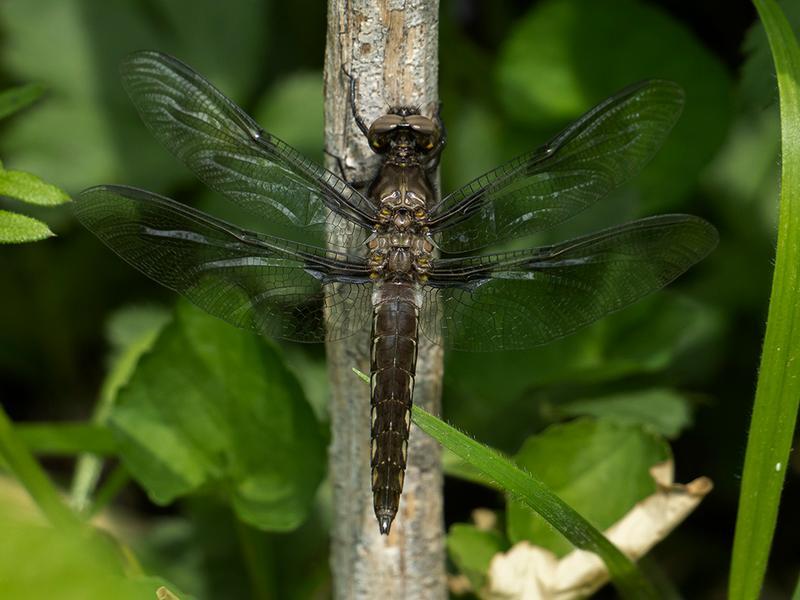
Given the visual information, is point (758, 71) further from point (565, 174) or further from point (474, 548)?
point (474, 548)

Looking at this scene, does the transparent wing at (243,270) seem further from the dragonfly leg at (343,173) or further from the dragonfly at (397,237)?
the dragonfly leg at (343,173)

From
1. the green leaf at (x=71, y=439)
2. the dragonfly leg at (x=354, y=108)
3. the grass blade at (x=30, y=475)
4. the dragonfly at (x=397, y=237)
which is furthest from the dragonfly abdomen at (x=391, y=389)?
the green leaf at (x=71, y=439)

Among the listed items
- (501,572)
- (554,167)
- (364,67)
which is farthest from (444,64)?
(501,572)

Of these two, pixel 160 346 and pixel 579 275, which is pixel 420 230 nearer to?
pixel 579 275

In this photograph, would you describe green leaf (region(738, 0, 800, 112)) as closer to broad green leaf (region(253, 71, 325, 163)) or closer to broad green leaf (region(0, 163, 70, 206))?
broad green leaf (region(253, 71, 325, 163))

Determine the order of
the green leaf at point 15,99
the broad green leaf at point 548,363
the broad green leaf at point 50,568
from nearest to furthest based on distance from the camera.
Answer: the broad green leaf at point 50,568 < the green leaf at point 15,99 < the broad green leaf at point 548,363

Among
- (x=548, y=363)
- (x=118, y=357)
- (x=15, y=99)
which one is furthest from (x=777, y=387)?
(x=118, y=357)

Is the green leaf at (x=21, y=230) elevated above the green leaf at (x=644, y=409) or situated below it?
below
